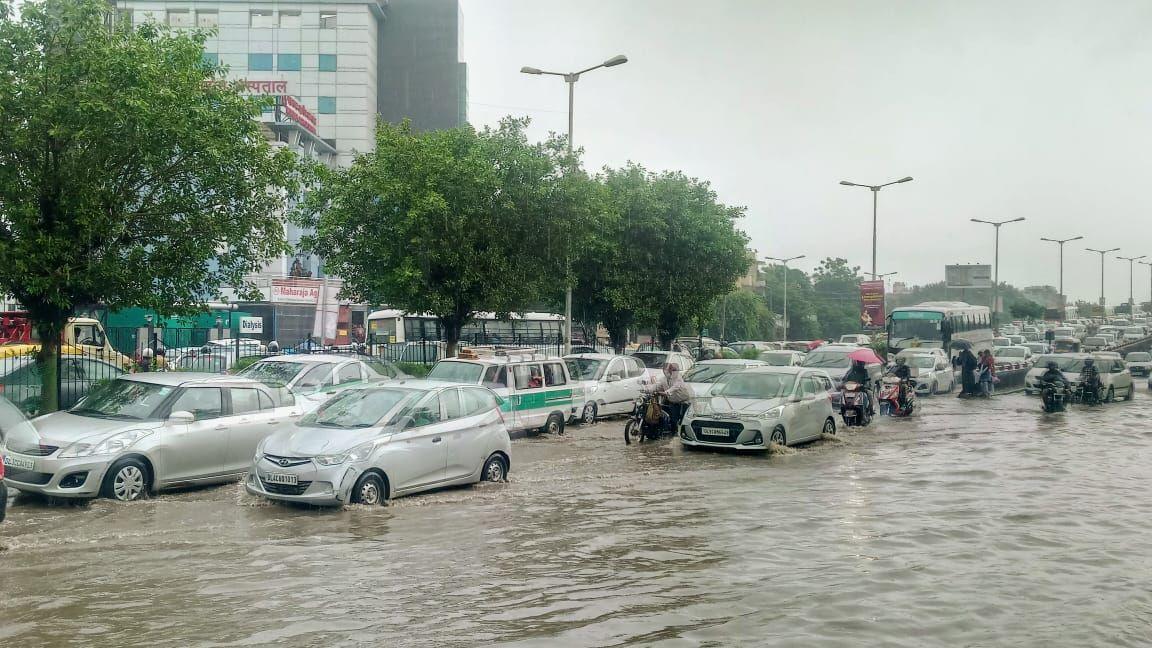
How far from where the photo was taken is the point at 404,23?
79125 millimetres

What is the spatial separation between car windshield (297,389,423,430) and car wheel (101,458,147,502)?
76.5 inches

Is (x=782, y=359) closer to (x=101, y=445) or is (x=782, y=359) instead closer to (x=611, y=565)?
(x=611, y=565)

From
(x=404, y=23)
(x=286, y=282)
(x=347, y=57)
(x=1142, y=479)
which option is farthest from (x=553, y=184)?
(x=404, y=23)

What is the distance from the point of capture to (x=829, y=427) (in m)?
19.7

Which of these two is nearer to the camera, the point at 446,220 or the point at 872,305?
the point at 446,220

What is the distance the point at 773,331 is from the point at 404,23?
4466cm

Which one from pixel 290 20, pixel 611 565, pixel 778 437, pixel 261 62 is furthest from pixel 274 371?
pixel 290 20

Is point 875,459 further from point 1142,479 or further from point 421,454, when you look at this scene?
point 421,454

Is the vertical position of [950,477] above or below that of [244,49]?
below

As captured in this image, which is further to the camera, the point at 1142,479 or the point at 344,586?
the point at 1142,479

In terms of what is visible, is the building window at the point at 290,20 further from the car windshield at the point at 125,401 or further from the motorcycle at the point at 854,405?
the car windshield at the point at 125,401

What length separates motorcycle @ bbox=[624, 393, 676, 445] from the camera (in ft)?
62.1

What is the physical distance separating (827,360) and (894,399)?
3820mm

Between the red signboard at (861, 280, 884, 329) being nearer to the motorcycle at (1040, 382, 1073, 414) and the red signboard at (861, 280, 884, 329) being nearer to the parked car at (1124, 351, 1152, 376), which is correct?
the parked car at (1124, 351, 1152, 376)
